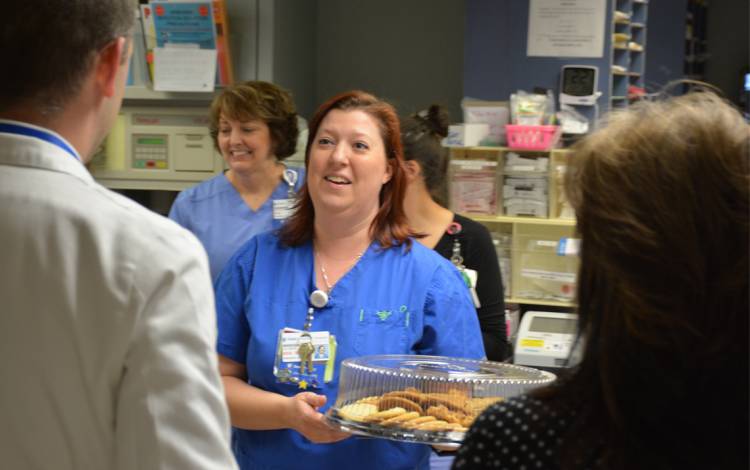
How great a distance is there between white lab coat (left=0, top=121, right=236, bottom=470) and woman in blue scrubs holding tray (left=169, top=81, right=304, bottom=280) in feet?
6.95

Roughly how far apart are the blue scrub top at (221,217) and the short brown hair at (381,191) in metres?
0.95

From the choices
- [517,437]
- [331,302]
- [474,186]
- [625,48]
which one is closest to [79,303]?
[517,437]

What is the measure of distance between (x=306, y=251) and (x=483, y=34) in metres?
2.70

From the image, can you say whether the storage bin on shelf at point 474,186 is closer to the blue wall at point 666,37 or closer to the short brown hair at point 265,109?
the short brown hair at point 265,109

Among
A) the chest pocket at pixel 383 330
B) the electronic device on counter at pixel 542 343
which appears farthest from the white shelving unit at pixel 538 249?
the chest pocket at pixel 383 330

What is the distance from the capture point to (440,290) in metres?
1.99

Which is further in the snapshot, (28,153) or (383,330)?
(383,330)

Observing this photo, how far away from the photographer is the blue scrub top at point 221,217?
313cm

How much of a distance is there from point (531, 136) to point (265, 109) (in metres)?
1.34

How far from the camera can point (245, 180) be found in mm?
3236

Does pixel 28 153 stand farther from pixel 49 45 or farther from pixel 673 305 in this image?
pixel 673 305

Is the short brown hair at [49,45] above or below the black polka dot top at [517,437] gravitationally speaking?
above

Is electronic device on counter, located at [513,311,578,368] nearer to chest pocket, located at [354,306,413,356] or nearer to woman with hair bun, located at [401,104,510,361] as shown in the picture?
A: woman with hair bun, located at [401,104,510,361]

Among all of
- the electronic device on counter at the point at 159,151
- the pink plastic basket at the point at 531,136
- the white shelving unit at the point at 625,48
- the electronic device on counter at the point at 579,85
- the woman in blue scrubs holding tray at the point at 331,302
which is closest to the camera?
the woman in blue scrubs holding tray at the point at 331,302
